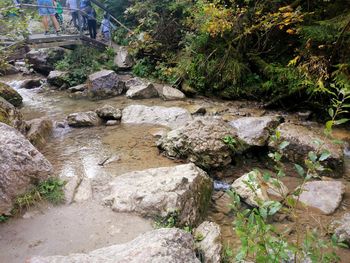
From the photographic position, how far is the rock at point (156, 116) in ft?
24.0

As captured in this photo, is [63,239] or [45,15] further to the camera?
[45,15]

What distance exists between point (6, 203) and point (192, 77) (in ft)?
20.3

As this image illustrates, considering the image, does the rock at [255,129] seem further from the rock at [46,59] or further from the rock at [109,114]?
the rock at [46,59]

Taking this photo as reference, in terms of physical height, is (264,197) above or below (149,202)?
below

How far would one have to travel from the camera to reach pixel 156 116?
7586mm

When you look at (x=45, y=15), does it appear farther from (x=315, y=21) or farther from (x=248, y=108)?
(x=315, y=21)

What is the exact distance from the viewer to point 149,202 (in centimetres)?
400

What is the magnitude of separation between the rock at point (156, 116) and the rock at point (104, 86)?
7.20 feet

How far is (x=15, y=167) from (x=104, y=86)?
5.99 metres

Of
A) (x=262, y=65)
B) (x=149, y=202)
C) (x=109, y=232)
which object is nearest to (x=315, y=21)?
(x=262, y=65)

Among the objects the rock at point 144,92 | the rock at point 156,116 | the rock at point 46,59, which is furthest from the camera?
the rock at point 46,59

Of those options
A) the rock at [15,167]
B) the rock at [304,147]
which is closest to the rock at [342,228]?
the rock at [304,147]

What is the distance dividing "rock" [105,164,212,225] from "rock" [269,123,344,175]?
5.99 ft

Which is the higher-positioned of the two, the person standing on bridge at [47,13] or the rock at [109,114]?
the person standing on bridge at [47,13]
